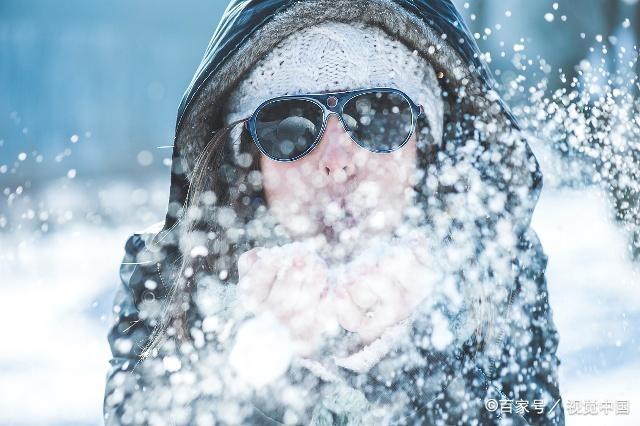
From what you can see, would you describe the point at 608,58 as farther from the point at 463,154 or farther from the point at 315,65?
the point at 315,65

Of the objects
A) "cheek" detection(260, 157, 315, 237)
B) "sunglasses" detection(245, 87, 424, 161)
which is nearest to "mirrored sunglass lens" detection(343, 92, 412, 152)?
"sunglasses" detection(245, 87, 424, 161)

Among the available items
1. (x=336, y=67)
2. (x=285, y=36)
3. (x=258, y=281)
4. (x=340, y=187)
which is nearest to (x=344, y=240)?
(x=340, y=187)

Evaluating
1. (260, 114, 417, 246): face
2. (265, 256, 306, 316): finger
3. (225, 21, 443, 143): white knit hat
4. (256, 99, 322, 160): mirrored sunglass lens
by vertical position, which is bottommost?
(265, 256, 306, 316): finger

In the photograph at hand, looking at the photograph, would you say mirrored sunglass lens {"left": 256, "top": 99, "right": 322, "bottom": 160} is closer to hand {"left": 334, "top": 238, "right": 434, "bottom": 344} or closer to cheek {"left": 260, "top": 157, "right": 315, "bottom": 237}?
cheek {"left": 260, "top": 157, "right": 315, "bottom": 237}

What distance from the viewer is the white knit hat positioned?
1.37m

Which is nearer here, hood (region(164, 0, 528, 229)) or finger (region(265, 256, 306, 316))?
Answer: finger (region(265, 256, 306, 316))

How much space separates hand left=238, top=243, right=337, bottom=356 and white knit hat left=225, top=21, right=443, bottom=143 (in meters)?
0.40

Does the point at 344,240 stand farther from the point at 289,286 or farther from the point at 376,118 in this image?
the point at 376,118

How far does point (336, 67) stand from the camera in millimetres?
1369

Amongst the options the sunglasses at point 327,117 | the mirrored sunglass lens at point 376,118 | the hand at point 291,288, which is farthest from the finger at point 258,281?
the mirrored sunglass lens at point 376,118

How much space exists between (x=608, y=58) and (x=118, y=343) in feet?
12.4

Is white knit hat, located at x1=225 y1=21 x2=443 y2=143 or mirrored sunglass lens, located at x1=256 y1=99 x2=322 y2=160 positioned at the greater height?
white knit hat, located at x1=225 y1=21 x2=443 y2=143

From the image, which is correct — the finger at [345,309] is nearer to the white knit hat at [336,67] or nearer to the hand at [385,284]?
the hand at [385,284]

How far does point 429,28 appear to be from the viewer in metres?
1.45
